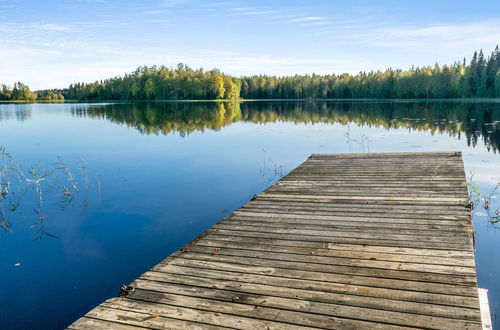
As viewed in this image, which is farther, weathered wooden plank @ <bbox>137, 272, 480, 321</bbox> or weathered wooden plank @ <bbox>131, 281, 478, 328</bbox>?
weathered wooden plank @ <bbox>137, 272, 480, 321</bbox>

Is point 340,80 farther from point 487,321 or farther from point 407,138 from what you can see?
point 487,321

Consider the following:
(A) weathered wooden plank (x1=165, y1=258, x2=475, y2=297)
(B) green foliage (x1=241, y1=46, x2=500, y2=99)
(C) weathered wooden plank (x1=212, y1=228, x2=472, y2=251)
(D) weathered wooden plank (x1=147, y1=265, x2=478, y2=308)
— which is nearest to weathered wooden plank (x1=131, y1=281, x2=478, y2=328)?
(D) weathered wooden plank (x1=147, y1=265, x2=478, y2=308)

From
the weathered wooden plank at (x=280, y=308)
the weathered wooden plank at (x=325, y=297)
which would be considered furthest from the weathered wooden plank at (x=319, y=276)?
the weathered wooden plank at (x=280, y=308)

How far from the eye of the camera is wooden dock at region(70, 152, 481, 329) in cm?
312

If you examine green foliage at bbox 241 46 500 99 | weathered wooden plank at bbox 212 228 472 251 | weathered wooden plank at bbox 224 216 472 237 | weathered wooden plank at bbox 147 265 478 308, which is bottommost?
weathered wooden plank at bbox 147 265 478 308

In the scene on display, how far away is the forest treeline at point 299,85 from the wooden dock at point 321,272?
3117 inches

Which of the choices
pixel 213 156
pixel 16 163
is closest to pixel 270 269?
pixel 213 156

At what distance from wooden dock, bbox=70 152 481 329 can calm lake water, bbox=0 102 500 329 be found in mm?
1394

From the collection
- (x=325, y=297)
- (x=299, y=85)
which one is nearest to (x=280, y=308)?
(x=325, y=297)

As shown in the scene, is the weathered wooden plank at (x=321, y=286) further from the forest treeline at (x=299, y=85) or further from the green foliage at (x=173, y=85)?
the green foliage at (x=173, y=85)

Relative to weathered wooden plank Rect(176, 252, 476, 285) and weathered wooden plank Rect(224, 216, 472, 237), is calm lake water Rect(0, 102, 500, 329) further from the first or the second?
weathered wooden plank Rect(176, 252, 476, 285)

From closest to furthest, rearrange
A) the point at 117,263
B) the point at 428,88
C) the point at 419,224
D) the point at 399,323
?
the point at 399,323 < the point at 419,224 < the point at 117,263 < the point at 428,88

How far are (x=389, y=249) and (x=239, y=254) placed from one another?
1750 millimetres

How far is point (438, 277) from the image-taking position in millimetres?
3684
